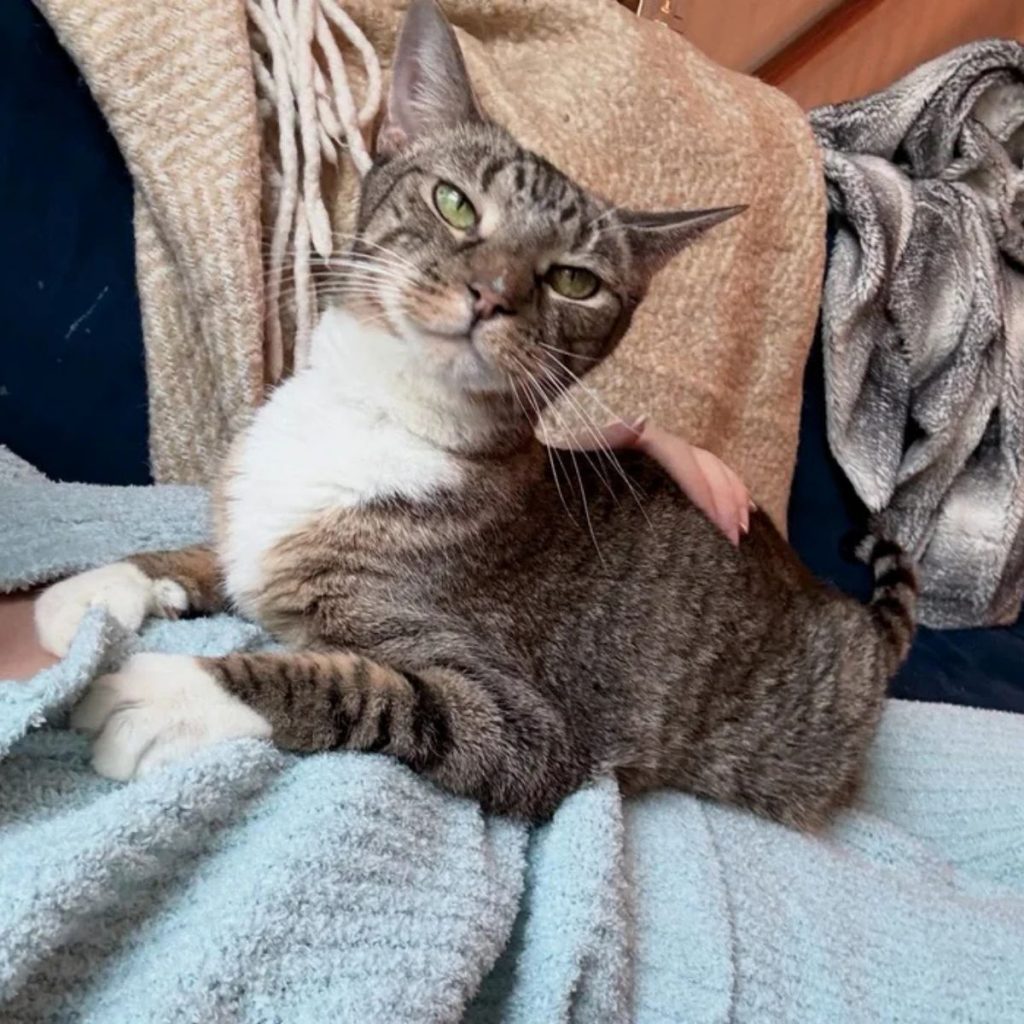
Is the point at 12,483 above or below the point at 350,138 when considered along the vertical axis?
below

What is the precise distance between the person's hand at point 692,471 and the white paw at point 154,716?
22.2 inches

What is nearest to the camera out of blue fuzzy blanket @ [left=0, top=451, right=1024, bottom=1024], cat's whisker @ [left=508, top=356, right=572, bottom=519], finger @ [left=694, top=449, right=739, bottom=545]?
blue fuzzy blanket @ [left=0, top=451, right=1024, bottom=1024]

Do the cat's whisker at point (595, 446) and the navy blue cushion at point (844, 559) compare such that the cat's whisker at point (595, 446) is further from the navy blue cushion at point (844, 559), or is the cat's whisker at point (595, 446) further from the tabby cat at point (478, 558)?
the navy blue cushion at point (844, 559)

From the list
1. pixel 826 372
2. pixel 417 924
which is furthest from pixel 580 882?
pixel 826 372

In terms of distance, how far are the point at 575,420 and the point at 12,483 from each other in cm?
68

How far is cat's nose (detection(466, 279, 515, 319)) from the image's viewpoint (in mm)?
843

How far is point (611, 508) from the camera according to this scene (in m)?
Result: 1.07

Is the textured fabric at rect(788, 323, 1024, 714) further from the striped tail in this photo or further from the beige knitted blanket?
the striped tail

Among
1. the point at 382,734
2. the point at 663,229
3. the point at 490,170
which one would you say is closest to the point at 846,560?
the point at 663,229

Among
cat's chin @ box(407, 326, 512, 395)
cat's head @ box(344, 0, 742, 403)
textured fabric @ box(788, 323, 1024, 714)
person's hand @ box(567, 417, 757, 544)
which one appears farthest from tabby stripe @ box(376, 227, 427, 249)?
textured fabric @ box(788, 323, 1024, 714)

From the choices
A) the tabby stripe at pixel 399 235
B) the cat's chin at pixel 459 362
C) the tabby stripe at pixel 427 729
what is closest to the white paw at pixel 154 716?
the tabby stripe at pixel 427 729

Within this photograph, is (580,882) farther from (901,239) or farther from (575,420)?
(901,239)

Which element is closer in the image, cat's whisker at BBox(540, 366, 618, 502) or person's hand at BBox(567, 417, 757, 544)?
cat's whisker at BBox(540, 366, 618, 502)

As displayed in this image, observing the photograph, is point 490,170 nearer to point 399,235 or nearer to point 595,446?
point 399,235
